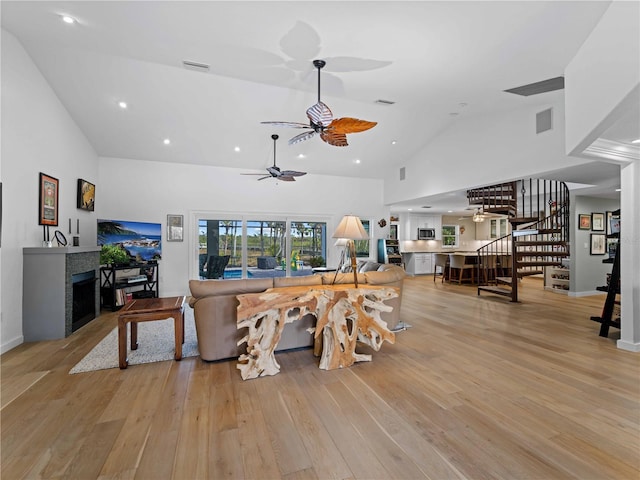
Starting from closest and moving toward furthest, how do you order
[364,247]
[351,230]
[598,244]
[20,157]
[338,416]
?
1. [338,416]
2. [351,230]
3. [20,157]
4. [598,244]
5. [364,247]

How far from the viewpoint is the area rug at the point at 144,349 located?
3.15 metres

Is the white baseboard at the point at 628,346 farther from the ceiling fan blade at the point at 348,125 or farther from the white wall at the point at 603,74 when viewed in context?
the ceiling fan blade at the point at 348,125

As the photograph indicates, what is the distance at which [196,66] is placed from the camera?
434cm

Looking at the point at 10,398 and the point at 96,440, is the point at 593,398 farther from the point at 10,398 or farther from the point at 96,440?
the point at 10,398

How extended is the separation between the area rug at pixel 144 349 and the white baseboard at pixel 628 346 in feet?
16.2

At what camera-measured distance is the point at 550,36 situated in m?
3.15

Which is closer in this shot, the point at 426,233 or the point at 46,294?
the point at 46,294

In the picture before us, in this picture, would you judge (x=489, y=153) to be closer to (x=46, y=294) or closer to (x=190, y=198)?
(x=190, y=198)

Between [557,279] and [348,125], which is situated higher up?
[348,125]

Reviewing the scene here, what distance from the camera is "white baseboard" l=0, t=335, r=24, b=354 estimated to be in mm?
3441

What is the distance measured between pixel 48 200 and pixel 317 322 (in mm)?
4241

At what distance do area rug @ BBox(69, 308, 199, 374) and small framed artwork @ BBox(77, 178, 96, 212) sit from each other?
2.63 metres

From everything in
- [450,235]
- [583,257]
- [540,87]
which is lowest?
[583,257]

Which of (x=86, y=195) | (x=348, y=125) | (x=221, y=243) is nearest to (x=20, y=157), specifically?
(x=86, y=195)
